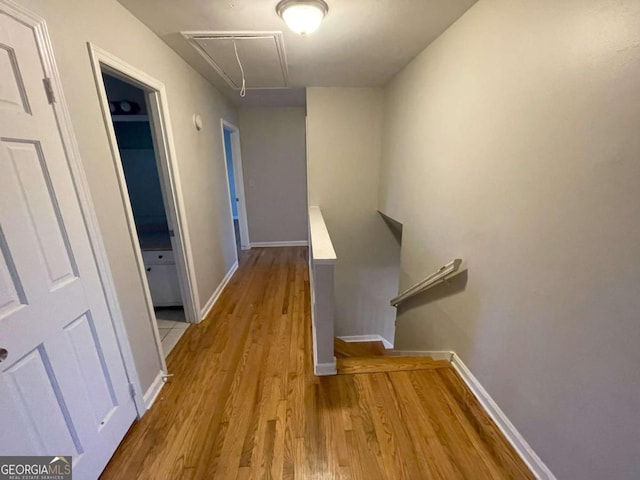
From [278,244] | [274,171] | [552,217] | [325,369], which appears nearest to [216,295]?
[325,369]

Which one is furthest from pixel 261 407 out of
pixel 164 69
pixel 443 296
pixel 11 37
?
pixel 164 69

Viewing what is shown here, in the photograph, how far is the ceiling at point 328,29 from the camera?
151 centimetres

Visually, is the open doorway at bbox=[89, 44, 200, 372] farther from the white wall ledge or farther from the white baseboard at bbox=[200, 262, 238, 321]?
the white wall ledge

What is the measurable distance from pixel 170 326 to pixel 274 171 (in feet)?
10.2

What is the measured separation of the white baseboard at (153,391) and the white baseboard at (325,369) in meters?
1.06

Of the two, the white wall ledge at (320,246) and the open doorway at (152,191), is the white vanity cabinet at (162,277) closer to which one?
the open doorway at (152,191)

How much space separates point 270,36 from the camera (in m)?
1.87

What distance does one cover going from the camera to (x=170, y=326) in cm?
247

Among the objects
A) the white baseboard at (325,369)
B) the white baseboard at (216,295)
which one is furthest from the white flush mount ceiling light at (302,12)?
the white baseboard at (216,295)

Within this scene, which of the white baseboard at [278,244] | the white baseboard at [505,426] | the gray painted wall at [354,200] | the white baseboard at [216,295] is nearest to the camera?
the white baseboard at [505,426]

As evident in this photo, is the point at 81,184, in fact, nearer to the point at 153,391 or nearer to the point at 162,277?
the point at 153,391

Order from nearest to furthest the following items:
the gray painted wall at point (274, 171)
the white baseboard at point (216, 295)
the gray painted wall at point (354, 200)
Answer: the white baseboard at point (216, 295) < the gray painted wall at point (354, 200) < the gray painted wall at point (274, 171)

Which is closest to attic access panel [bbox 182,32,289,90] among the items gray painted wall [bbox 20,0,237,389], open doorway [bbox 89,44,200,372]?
gray painted wall [bbox 20,0,237,389]

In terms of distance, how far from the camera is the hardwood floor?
4.13 ft
